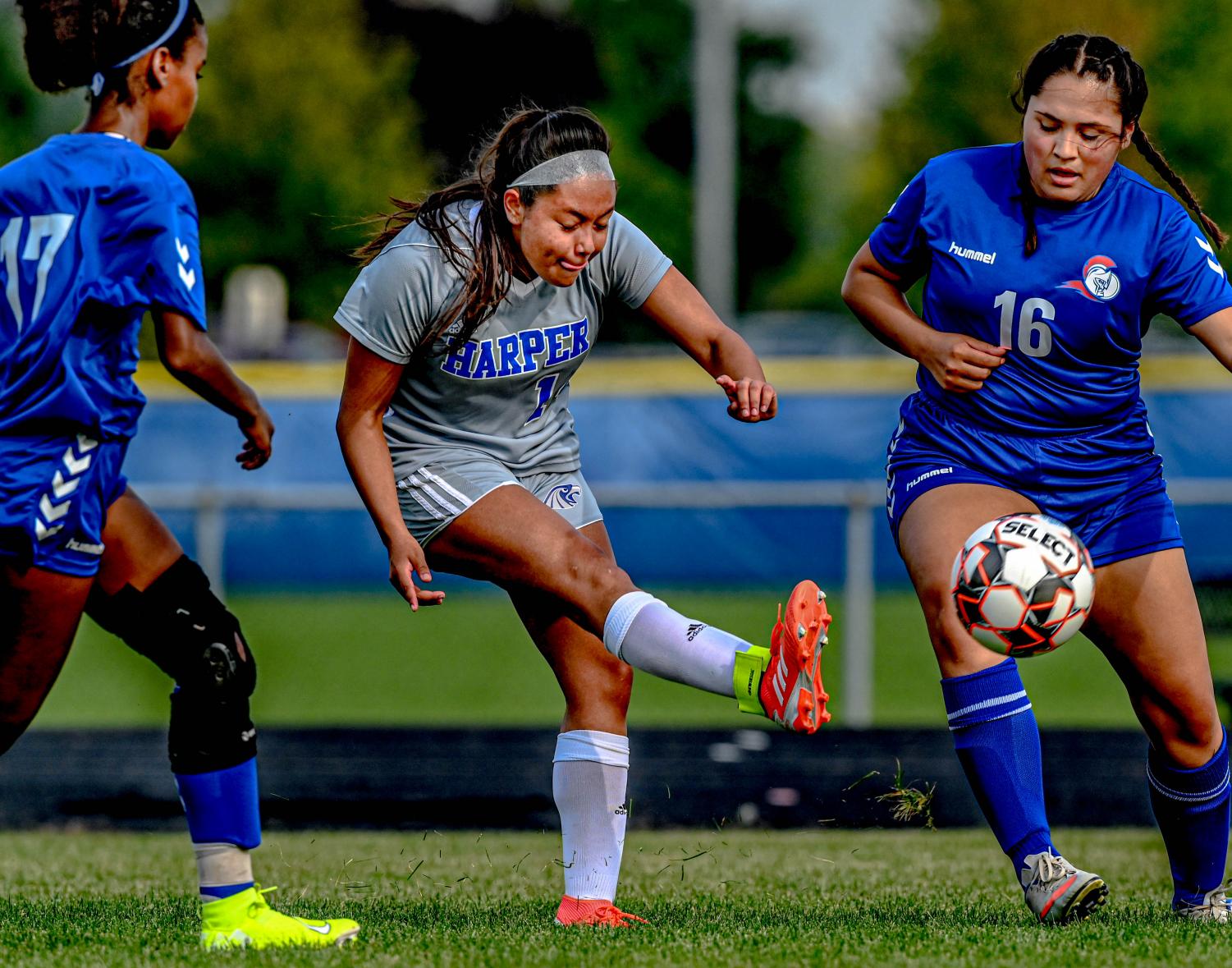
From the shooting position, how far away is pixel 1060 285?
4.82 meters

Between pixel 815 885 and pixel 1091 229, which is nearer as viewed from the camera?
pixel 1091 229

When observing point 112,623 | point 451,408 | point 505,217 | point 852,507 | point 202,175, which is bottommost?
point 202,175

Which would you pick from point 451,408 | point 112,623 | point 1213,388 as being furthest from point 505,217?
point 1213,388

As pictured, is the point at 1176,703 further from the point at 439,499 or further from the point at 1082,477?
the point at 439,499

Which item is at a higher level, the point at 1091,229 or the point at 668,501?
the point at 1091,229

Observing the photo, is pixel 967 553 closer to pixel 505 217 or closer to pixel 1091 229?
pixel 1091 229

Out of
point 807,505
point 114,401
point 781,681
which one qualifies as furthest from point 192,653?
point 807,505

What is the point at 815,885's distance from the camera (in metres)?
6.05

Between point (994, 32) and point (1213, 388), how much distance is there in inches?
810

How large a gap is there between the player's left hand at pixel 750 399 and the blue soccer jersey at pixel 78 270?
1.48 m

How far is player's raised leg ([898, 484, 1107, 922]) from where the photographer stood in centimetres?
476

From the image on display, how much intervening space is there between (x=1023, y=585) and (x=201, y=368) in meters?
2.06

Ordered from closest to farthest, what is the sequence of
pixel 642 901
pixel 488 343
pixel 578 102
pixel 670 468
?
pixel 488 343
pixel 642 901
pixel 670 468
pixel 578 102

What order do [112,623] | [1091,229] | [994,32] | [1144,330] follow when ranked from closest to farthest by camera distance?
[112,623] → [1091,229] → [1144,330] → [994,32]
